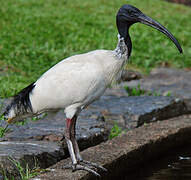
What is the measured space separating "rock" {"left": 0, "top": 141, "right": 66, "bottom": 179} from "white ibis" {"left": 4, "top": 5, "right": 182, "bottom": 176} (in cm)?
17

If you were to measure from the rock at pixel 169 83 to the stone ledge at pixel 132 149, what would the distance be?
5.40 feet

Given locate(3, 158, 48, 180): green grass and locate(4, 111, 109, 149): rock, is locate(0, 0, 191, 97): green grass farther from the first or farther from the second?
locate(3, 158, 48, 180): green grass

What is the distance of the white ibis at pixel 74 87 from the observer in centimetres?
392

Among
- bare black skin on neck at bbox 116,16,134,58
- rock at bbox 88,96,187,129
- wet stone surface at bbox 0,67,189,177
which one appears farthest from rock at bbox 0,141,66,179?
rock at bbox 88,96,187,129

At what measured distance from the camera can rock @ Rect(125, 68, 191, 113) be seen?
283 inches

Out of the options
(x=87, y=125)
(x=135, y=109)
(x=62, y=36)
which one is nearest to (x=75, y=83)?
(x=87, y=125)

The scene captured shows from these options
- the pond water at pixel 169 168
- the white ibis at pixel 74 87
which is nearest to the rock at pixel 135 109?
the pond water at pixel 169 168

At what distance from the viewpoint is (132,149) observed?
445cm

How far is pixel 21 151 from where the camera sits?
385 centimetres

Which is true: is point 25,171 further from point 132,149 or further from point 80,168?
point 132,149

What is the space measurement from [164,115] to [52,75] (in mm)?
2597

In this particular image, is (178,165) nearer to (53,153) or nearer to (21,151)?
(53,153)

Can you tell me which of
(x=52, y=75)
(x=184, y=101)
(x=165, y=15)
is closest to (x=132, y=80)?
(x=184, y=101)

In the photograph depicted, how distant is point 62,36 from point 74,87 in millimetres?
6092
